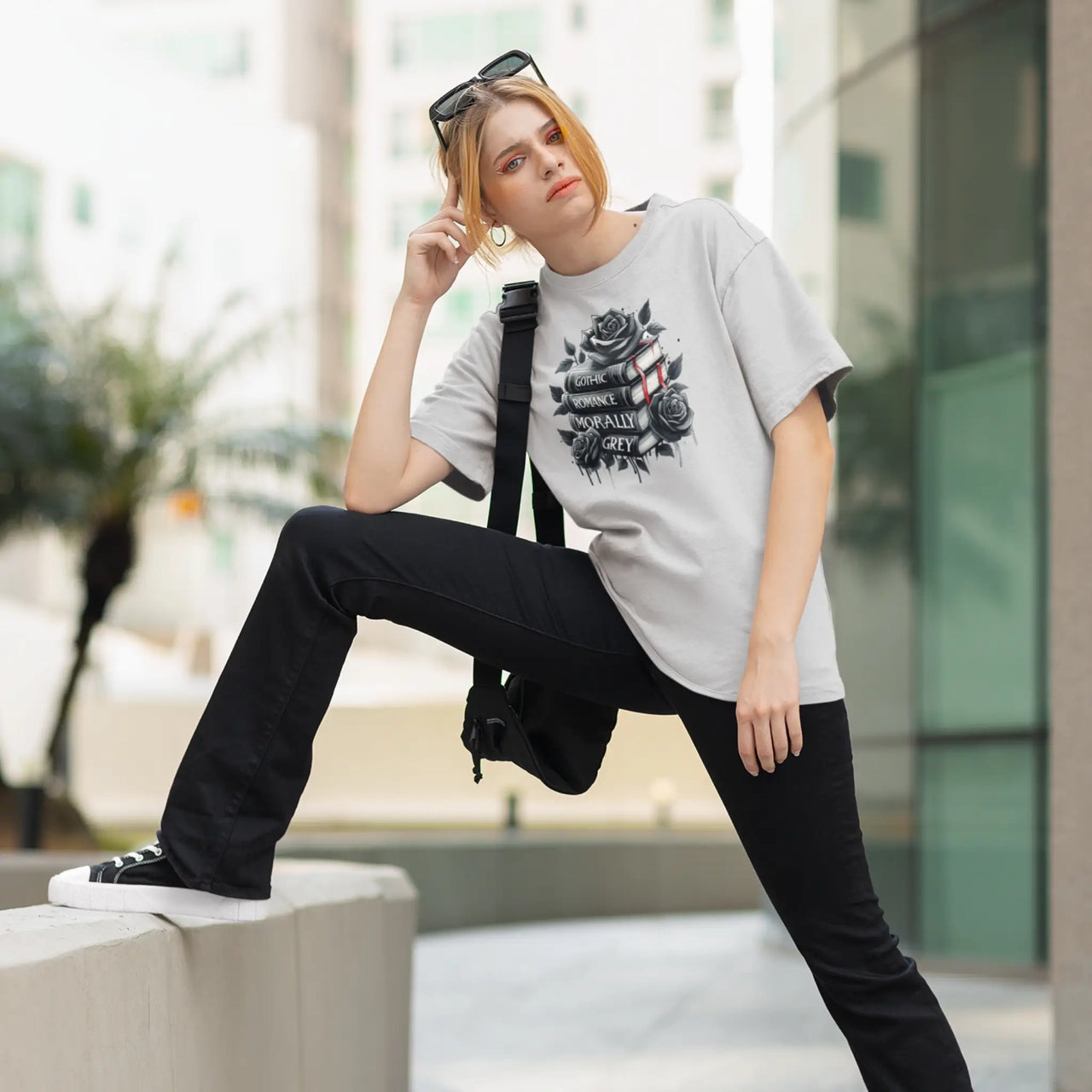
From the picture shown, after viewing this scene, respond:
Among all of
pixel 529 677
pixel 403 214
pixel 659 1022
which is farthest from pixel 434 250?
pixel 403 214

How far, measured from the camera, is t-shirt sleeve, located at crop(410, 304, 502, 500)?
2709 millimetres

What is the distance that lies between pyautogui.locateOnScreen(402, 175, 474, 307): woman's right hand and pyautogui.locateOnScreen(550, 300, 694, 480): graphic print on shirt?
0.26 m

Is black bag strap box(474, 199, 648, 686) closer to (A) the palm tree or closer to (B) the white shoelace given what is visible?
(B) the white shoelace

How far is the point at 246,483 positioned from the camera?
658 inches

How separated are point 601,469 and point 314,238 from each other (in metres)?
40.5

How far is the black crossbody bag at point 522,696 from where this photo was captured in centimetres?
261

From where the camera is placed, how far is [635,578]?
2.43m

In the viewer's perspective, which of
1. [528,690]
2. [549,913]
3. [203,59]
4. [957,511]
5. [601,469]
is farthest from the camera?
[203,59]

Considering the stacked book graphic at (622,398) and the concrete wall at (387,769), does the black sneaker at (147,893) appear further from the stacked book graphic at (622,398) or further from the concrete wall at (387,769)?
the concrete wall at (387,769)

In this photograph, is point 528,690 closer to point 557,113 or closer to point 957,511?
point 557,113

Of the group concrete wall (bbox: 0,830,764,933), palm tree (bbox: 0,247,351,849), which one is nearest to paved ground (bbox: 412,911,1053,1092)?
concrete wall (bbox: 0,830,764,933)

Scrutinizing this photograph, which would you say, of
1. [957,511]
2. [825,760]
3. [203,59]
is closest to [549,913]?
[957,511]

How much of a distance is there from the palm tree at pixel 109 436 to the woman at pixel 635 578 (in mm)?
11719

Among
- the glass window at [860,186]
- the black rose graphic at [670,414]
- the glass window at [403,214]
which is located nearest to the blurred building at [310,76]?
the glass window at [403,214]
